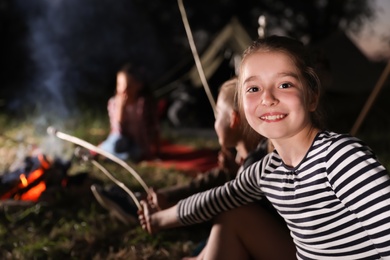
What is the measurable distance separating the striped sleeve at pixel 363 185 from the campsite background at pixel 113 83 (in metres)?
0.44

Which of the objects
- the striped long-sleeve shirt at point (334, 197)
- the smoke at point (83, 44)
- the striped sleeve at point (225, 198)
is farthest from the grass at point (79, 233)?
the smoke at point (83, 44)

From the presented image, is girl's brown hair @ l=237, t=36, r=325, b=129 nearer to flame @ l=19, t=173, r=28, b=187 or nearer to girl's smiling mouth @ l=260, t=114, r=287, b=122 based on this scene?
girl's smiling mouth @ l=260, t=114, r=287, b=122

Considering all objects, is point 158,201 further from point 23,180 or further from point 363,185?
point 23,180

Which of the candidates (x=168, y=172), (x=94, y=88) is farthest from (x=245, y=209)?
(x=94, y=88)

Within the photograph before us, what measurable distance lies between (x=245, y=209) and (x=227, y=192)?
0.07 metres

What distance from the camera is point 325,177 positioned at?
1.17 meters

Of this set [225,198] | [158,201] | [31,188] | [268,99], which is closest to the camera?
[268,99]

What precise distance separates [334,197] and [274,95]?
0.81ft

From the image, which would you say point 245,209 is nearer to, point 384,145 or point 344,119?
point 384,145

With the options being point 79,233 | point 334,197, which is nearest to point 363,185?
point 334,197

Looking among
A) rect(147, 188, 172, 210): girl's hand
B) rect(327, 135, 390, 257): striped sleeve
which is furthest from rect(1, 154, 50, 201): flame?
rect(327, 135, 390, 257): striped sleeve

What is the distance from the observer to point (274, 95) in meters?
1.22

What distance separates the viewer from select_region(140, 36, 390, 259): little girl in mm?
1089

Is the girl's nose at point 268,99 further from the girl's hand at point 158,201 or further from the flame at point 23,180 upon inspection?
the flame at point 23,180
